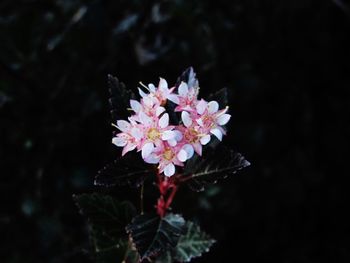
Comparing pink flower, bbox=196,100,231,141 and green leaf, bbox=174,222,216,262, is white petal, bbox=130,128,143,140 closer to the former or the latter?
pink flower, bbox=196,100,231,141

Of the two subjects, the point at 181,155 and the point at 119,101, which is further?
the point at 119,101

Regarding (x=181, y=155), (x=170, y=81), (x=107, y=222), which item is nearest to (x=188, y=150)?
(x=181, y=155)

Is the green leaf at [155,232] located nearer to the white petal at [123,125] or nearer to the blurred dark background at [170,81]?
the white petal at [123,125]

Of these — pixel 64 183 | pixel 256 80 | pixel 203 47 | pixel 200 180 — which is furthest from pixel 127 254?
pixel 256 80

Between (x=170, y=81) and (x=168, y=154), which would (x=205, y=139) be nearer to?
(x=168, y=154)

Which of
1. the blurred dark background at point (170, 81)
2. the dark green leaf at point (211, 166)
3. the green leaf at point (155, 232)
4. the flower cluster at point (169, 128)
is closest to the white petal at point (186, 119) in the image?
the flower cluster at point (169, 128)

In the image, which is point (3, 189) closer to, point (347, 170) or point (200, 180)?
point (200, 180)
